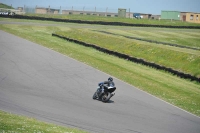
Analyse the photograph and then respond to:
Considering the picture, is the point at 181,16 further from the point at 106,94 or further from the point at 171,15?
the point at 106,94

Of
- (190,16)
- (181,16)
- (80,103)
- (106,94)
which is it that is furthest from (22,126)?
(181,16)

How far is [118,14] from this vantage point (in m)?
105

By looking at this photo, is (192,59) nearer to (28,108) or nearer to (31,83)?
(31,83)

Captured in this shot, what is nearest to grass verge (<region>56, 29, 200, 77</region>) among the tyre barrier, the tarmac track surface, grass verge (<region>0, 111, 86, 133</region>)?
the tyre barrier

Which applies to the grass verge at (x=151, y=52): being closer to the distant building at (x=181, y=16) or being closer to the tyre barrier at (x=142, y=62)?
the tyre barrier at (x=142, y=62)

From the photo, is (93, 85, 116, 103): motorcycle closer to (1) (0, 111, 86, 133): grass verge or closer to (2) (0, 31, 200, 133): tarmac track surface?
(2) (0, 31, 200, 133): tarmac track surface

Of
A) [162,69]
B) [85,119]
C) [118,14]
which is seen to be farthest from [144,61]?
[118,14]

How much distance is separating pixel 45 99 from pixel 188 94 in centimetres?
904

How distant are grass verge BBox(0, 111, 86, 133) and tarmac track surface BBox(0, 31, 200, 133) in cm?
132

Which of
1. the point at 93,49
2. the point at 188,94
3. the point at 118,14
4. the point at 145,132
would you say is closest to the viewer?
the point at 145,132

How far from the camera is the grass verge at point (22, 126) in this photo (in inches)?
454

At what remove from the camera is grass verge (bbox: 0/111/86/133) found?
11531 mm

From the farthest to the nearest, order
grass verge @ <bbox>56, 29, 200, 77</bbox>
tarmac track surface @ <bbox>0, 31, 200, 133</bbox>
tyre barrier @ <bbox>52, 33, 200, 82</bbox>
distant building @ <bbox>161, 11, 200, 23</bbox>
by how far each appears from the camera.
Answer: distant building @ <bbox>161, 11, 200, 23</bbox> → grass verge @ <bbox>56, 29, 200, 77</bbox> → tyre barrier @ <bbox>52, 33, 200, 82</bbox> → tarmac track surface @ <bbox>0, 31, 200, 133</bbox>

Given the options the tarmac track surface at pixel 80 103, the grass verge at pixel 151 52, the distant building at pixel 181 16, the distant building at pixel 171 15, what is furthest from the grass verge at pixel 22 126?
the distant building at pixel 181 16
